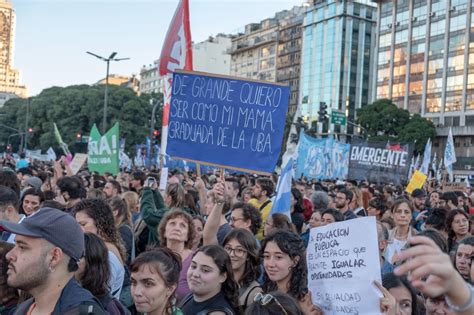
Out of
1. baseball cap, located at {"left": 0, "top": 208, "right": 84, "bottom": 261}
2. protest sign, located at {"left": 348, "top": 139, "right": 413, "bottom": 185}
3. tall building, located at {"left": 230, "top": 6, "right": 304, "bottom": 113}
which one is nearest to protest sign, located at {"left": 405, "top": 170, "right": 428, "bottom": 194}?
protest sign, located at {"left": 348, "top": 139, "right": 413, "bottom": 185}

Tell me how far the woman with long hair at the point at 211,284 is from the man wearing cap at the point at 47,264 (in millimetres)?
1222

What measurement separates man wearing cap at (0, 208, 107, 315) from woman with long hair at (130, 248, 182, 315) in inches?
31.4

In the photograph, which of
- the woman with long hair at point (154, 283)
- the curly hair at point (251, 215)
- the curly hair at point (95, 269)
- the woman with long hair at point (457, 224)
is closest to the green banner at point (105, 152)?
the curly hair at point (251, 215)

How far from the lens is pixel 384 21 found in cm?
7850

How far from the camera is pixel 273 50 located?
9831 centimetres

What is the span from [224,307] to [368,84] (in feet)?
288


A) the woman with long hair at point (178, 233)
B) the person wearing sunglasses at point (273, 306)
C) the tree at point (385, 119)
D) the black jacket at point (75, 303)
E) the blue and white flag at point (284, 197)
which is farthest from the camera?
the tree at point (385, 119)

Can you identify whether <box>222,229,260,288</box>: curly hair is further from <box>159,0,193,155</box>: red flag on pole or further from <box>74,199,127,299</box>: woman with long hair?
<box>159,0,193,155</box>: red flag on pole

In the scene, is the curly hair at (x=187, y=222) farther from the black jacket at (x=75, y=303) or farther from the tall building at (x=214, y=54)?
the tall building at (x=214, y=54)

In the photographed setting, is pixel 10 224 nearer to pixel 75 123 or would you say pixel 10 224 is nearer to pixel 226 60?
pixel 75 123

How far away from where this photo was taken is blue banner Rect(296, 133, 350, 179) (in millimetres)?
21047

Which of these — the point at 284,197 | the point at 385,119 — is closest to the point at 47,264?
the point at 284,197

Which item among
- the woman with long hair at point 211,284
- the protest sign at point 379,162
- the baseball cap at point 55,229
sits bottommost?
the woman with long hair at point 211,284

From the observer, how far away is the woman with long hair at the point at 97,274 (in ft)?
10.7
